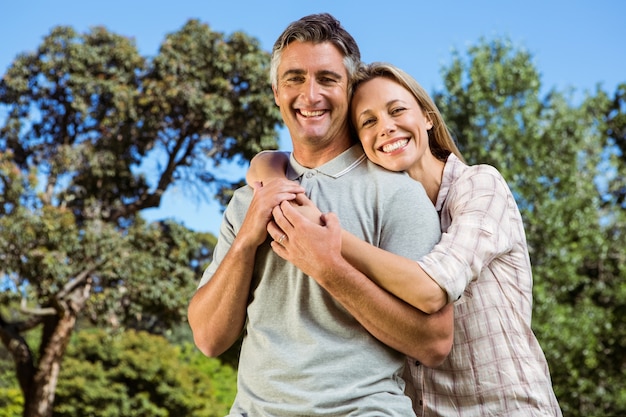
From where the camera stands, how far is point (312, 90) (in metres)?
2.27

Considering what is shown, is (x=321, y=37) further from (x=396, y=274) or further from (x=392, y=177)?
(x=396, y=274)

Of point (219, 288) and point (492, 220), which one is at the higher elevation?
point (492, 220)

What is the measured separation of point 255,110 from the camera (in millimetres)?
14602

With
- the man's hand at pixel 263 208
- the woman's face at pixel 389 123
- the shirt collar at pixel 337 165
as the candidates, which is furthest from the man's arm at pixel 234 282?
the woman's face at pixel 389 123

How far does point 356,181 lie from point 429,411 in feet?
2.36

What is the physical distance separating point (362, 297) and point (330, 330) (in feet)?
0.52

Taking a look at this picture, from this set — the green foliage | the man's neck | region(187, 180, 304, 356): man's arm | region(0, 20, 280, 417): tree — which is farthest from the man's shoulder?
the green foliage

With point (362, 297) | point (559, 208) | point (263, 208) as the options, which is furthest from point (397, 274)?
point (559, 208)

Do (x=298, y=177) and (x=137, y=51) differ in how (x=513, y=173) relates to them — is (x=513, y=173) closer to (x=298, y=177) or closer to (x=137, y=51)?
(x=137, y=51)

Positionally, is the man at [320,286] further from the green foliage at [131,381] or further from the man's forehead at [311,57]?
the green foliage at [131,381]

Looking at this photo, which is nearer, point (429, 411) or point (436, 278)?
point (436, 278)

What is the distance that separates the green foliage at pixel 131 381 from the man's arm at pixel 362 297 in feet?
50.7

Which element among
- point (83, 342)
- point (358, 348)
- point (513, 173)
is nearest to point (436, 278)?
point (358, 348)

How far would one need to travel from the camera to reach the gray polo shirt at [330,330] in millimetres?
1914
